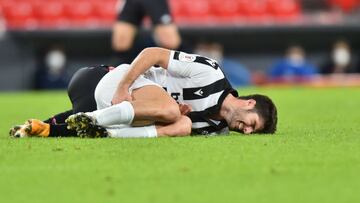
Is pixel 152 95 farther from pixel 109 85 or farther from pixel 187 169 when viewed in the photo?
pixel 187 169

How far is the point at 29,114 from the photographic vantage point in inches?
441

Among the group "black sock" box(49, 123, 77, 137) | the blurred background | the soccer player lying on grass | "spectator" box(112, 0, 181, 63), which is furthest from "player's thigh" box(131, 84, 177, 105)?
the blurred background

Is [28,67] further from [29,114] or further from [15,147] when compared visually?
[15,147]

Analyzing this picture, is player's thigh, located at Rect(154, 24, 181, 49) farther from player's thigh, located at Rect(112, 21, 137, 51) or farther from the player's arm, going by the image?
the player's arm

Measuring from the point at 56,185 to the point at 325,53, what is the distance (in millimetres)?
16961

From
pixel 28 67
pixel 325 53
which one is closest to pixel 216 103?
pixel 28 67

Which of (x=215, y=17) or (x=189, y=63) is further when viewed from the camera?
(x=215, y=17)

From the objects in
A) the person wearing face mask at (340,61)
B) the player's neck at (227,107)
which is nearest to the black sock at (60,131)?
the player's neck at (227,107)

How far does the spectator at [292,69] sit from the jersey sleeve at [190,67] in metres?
13.4

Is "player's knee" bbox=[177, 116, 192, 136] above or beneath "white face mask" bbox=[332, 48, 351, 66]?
beneath

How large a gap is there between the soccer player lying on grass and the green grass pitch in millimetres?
144

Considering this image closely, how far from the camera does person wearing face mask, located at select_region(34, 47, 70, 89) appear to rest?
19406mm

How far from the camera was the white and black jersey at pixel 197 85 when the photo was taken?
6570 millimetres

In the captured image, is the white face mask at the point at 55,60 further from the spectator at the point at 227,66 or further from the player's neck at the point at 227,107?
the player's neck at the point at 227,107
